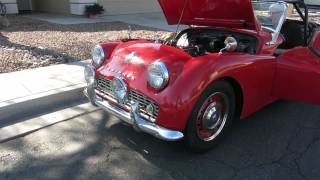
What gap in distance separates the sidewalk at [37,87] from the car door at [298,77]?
2.64 m

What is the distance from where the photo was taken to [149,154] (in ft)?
11.5

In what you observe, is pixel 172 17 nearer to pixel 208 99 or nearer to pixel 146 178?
pixel 208 99

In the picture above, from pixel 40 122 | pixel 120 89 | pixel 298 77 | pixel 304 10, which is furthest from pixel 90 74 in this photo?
pixel 304 10

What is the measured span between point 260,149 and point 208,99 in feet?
2.72

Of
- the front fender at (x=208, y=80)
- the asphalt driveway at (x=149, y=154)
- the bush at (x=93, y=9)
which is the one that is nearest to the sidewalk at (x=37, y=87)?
the asphalt driveway at (x=149, y=154)

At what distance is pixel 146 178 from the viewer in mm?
3131

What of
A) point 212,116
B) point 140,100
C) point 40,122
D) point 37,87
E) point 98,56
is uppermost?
point 98,56

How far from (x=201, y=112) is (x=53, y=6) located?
12.2 m

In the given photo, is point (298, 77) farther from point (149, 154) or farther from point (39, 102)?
point (39, 102)

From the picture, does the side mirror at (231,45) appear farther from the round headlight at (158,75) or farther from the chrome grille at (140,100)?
the chrome grille at (140,100)

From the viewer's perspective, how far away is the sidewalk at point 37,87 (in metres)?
4.35

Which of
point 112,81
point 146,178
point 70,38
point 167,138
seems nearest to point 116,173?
point 146,178

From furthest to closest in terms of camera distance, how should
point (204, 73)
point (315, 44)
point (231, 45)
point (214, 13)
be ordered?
point (315, 44), point (214, 13), point (231, 45), point (204, 73)

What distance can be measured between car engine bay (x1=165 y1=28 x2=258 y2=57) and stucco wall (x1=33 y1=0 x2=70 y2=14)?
31.3 feet
